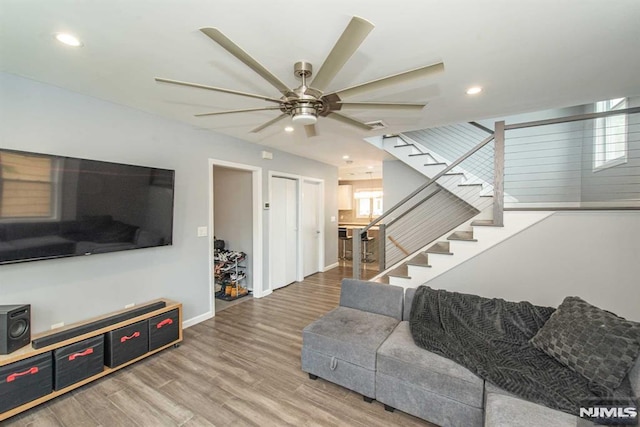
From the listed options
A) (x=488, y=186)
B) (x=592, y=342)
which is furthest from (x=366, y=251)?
(x=592, y=342)

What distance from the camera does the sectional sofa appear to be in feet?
4.71

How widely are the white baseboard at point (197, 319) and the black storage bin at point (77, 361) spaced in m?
1.08

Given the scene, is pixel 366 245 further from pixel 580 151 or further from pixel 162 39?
pixel 162 39

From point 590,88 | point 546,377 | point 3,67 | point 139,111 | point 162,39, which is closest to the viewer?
point 546,377

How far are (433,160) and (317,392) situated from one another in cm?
385

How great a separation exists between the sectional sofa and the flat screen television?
2.05 metres

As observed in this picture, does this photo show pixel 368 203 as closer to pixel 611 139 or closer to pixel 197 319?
pixel 611 139

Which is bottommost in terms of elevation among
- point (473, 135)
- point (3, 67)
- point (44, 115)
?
point (44, 115)

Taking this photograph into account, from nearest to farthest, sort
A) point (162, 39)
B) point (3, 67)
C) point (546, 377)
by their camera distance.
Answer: point (546, 377)
point (162, 39)
point (3, 67)

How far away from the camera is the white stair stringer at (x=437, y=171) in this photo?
413cm

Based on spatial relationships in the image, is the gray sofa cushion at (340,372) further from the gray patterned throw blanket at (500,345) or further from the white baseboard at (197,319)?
the white baseboard at (197,319)

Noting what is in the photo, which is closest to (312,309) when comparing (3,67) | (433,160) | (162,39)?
(433,160)

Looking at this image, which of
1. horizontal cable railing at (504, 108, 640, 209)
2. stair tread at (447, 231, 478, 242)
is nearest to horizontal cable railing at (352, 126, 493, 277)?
horizontal cable railing at (504, 108, 640, 209)

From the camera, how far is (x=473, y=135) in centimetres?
477
